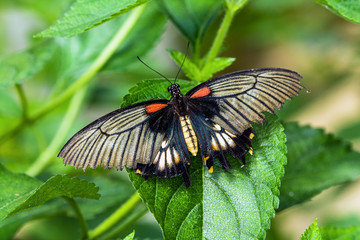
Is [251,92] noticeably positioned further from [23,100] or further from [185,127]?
[23,100]

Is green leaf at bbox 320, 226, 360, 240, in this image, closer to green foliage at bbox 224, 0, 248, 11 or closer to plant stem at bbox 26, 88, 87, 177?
green foliage at bbox 224, 0, 248, 11

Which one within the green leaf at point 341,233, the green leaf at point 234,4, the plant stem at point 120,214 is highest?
the green leaf at point 234,4

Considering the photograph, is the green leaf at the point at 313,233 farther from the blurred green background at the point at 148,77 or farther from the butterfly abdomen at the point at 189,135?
the blurred green background at the point at 148,77

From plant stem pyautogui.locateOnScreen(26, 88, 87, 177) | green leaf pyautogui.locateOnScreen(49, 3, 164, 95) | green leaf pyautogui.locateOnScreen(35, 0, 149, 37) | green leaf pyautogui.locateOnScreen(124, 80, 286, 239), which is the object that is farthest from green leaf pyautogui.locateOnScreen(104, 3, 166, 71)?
green leaf pyautogui.locateOnScreen(124, 80, 286, 239)

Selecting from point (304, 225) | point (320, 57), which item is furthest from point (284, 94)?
point (304, 225)

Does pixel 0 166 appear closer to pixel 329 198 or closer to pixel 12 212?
pixel 12 212

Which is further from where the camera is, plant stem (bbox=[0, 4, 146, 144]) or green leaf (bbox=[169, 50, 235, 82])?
plant stem (bbox=[0, 4, 146, 144])

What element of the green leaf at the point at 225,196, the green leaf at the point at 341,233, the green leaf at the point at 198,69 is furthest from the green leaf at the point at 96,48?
the green leaf at the point at 341,233
